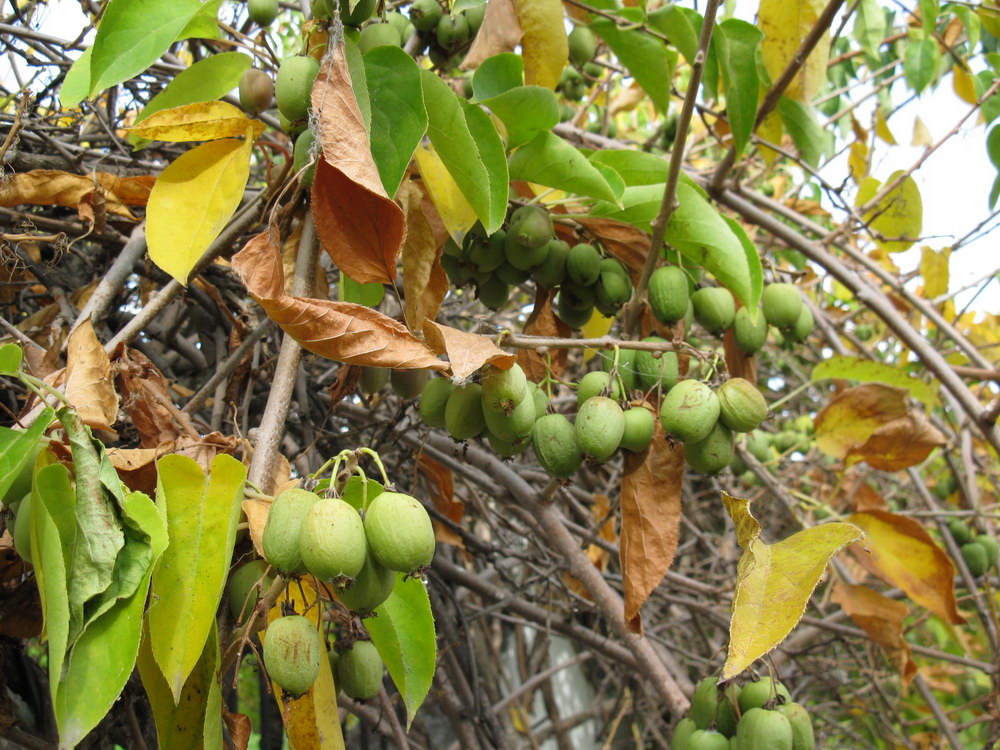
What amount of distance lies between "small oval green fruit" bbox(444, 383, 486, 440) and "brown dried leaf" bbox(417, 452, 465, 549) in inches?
23.5

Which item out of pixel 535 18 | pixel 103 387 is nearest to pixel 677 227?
pixel 535 18

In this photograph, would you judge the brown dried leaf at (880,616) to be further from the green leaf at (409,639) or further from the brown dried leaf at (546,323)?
the green leaf at (409,639)

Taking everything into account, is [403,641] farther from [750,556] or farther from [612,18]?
[612,18]

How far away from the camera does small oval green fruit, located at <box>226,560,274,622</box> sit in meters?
0.87

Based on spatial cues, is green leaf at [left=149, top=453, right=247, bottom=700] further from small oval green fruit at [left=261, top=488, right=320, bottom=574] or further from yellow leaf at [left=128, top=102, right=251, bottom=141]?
yellow leaf at [left=128, top=102, right=251, bottom=141]

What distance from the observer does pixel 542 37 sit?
125 cm

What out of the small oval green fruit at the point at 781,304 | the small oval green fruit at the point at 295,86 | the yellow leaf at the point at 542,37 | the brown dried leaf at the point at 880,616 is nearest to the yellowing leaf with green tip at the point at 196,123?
the small oval green fruit at the point at 295,86

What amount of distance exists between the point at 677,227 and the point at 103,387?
78 cm

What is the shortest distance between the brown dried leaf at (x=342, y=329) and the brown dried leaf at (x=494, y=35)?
1.71ft

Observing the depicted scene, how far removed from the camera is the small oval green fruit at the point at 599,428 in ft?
3.29

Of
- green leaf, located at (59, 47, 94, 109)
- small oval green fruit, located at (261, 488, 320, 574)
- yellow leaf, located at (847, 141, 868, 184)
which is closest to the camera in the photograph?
small oval green fruit, located at (261, 488, 320, 574)

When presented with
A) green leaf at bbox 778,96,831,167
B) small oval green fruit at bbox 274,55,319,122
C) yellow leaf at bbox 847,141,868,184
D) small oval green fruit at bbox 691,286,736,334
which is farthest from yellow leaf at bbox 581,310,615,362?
yellow leaf at bbox 847,141,868,184

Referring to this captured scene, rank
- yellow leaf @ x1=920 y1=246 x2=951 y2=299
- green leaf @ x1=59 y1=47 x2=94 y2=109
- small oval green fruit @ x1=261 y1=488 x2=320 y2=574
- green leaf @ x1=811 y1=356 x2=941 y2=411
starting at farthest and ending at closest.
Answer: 1. yellow leaf @ x1=920 y1=246 x2=951 y2=299
2. green leaf @ x1=811 y1=356 x2=941 y2=411
3. green leaf @ x1=59 y1=47 x2=94 y2=109
4. small oval green fruit @ x1=261 y1=488 x2=320 y2=574

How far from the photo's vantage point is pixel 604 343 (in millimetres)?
1039
